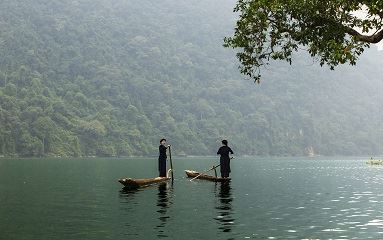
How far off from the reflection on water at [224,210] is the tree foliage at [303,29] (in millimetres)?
6405

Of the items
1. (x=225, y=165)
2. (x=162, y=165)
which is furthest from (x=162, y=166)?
(x=225, y=165)

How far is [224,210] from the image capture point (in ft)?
86.4

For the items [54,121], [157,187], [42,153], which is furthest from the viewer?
[54,121]

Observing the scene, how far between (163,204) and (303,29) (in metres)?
13.7

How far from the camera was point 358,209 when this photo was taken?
2873 cm

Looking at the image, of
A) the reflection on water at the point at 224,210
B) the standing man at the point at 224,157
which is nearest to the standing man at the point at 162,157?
the standing man at the point at 224,157

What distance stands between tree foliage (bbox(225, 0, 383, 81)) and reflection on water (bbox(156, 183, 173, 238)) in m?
7.16

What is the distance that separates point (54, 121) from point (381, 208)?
16095cm

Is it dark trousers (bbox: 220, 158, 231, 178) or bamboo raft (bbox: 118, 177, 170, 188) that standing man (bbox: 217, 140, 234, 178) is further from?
bamboo raft (bbox: 118, 177, 170, 188)

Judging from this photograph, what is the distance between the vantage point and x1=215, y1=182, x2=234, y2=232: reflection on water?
2140 centimetres

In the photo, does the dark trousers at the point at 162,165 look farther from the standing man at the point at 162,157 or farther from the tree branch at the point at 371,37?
the tree branch at the point at 371,37

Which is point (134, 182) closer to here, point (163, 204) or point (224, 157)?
point (224, 157)

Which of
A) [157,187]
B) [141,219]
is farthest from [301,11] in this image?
[157,187]

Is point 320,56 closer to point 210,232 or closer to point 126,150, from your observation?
point 210,232
